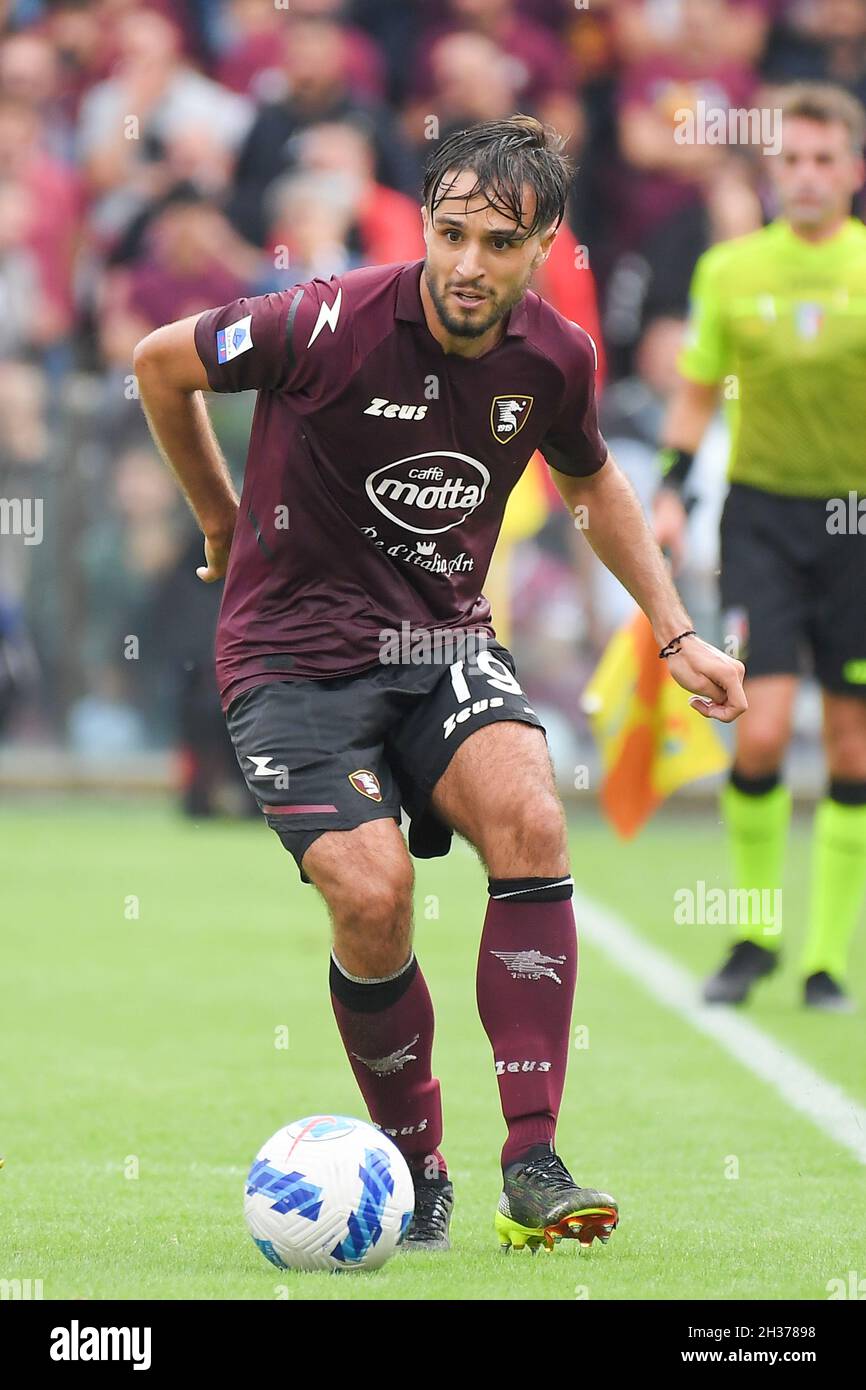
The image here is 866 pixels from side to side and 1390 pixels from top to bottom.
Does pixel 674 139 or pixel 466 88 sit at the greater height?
pixel 466 88

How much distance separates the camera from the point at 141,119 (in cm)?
1545

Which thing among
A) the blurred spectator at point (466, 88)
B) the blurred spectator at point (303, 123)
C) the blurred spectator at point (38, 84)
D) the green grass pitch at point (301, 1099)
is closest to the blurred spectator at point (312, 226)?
the blurred spectator at point (303, 123)

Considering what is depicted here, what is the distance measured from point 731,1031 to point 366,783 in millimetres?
3117

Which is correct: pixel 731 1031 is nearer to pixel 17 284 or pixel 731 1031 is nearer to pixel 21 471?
pixel 21 471

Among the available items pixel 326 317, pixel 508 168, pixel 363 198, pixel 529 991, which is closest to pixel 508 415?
pixel 326 317

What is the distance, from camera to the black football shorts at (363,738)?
4.79 meters

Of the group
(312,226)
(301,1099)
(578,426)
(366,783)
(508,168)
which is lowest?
(301,1099)

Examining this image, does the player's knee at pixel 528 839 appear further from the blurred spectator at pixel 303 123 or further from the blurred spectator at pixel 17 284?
the blurred spectator at pixel 17 284

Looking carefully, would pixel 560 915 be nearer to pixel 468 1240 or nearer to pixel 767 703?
pixel 468 1240

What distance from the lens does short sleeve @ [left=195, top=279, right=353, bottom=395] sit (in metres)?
4.81

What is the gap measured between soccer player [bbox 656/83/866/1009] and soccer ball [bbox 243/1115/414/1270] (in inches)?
147

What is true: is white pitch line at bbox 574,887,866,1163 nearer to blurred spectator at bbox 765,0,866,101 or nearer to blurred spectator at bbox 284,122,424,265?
blurred spectator at bbox 284,122,424,265

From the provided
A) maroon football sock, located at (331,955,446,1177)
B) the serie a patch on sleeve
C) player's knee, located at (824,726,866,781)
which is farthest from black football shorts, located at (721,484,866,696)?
the serie a patch on sleeve
